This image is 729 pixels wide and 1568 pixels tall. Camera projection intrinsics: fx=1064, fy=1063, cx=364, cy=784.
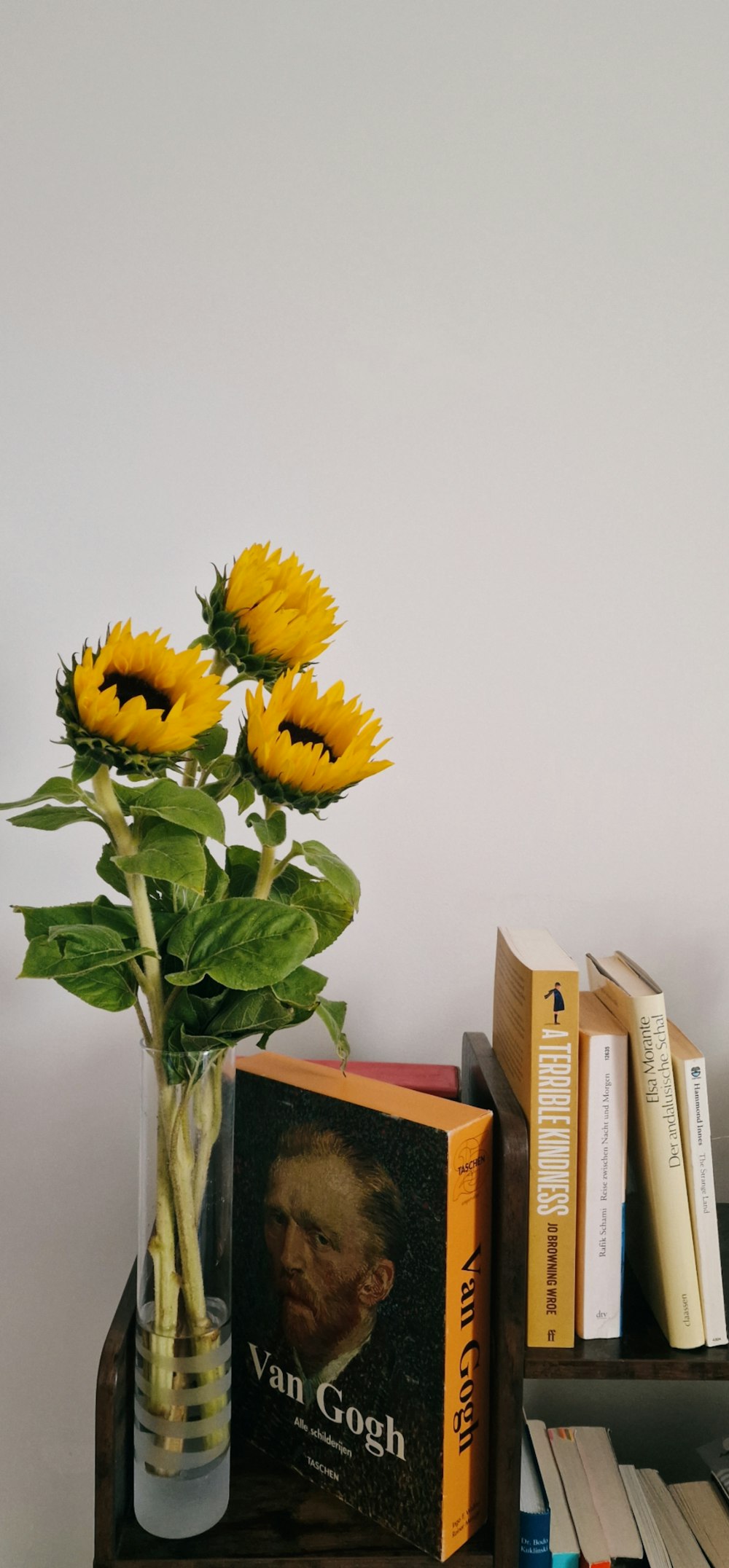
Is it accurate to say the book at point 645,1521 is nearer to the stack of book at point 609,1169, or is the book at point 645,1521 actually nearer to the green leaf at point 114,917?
the stack of book at point 609,1169

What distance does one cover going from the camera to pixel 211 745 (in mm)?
698

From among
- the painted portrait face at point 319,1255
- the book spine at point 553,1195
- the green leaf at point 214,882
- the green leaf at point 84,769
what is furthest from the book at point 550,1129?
the green leaf at point 84,769

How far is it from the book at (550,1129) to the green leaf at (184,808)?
0.25m

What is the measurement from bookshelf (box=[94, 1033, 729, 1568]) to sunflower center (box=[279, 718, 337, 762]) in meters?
0.27

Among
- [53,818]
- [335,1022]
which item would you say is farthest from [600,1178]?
[53,818]

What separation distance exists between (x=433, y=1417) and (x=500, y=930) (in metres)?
0.34

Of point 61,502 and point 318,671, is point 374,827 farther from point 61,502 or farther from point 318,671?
point 61,502

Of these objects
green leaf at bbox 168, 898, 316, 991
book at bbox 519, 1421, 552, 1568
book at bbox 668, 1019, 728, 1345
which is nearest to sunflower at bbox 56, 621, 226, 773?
green leaf at bbox 168, 898, 316, 991

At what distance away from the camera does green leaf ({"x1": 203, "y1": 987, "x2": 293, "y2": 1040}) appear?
668 millimetres

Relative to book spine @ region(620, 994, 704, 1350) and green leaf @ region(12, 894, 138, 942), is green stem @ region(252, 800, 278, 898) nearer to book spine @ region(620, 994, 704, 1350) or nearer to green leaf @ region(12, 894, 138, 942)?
green leaf @ region(12, 894, 138, 942)

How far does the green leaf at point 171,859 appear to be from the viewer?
593 millimetres

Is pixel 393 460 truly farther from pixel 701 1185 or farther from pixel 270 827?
pixel 701 1185

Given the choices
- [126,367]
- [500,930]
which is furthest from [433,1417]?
[126,367]

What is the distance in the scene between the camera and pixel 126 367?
96 centimetres
